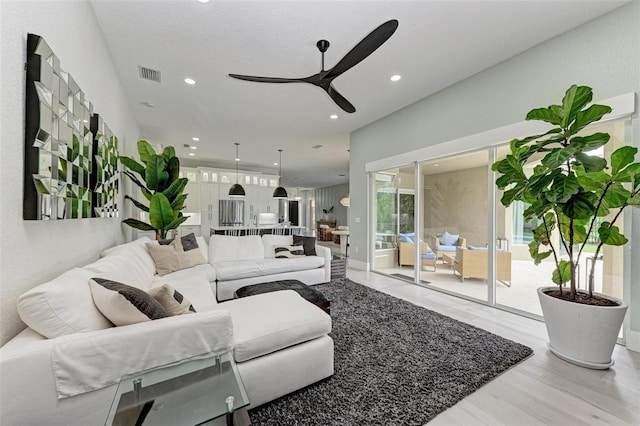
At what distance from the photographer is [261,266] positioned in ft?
12.8

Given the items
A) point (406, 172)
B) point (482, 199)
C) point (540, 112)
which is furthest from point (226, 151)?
point (540, 112)

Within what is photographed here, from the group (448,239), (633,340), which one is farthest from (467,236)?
(633,340)

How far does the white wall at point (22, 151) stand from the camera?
1.18 meters

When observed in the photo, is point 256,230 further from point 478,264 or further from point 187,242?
point 478,264

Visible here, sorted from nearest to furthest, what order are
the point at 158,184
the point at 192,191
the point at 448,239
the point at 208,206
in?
1. the point at 158,184
2. the point at 448,239
3. the point at 192,191
4. the point at 208,206

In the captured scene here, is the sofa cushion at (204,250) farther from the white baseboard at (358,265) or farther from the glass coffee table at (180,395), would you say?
the white baseboard at (358,265)

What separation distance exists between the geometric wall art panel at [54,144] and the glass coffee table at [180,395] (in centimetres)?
103

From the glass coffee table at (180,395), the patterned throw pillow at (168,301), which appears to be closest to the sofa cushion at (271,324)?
the glass coffee table at (180,395)

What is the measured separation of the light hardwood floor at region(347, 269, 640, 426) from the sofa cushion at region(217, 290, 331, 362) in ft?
3.06

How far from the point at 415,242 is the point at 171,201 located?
13.9 feet

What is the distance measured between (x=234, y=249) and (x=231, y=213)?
484 centimetres

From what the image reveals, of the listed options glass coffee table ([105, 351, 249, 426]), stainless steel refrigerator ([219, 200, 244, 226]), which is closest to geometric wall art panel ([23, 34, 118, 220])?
glass coffee table ([105, 351, 249, 426])

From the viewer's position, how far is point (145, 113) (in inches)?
187

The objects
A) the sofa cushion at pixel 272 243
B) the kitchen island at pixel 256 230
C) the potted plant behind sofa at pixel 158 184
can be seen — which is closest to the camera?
the potted plant behind sofa at pixel 158 184
